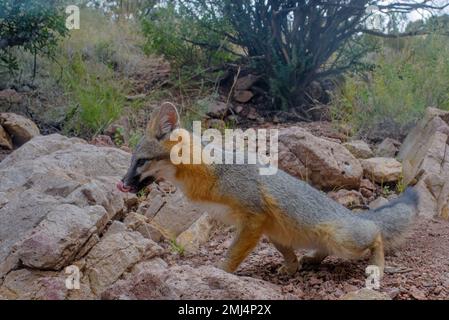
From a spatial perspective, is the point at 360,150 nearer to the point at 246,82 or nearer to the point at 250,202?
the point at 246,82

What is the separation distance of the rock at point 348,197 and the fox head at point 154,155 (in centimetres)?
266

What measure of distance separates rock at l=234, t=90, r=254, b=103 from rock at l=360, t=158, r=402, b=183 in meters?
3.72

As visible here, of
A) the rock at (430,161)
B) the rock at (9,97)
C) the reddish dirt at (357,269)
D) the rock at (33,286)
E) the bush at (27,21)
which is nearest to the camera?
the rock at (33,286)

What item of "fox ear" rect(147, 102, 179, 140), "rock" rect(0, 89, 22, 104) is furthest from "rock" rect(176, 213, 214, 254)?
"rock" rect(0, 89, 22, 104)

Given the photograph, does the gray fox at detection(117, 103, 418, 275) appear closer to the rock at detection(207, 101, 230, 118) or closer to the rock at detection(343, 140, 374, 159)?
the rock at detection(343, 140, 374, 159)

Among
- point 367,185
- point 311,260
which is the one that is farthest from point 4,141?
point 311,260

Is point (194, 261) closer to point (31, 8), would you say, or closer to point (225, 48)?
point (31, 8)

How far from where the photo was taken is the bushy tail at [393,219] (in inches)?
213

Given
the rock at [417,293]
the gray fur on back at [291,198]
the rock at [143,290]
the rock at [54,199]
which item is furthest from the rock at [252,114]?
the rock at [143,290]

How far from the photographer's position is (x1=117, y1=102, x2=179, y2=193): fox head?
4.96 meters

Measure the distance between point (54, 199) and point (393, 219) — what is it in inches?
114

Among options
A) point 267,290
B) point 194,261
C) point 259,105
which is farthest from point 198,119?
point 267,290

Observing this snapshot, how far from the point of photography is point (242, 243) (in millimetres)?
4906

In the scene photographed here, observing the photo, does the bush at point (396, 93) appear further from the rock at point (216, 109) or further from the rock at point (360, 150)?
the rock at point (216, 109)
